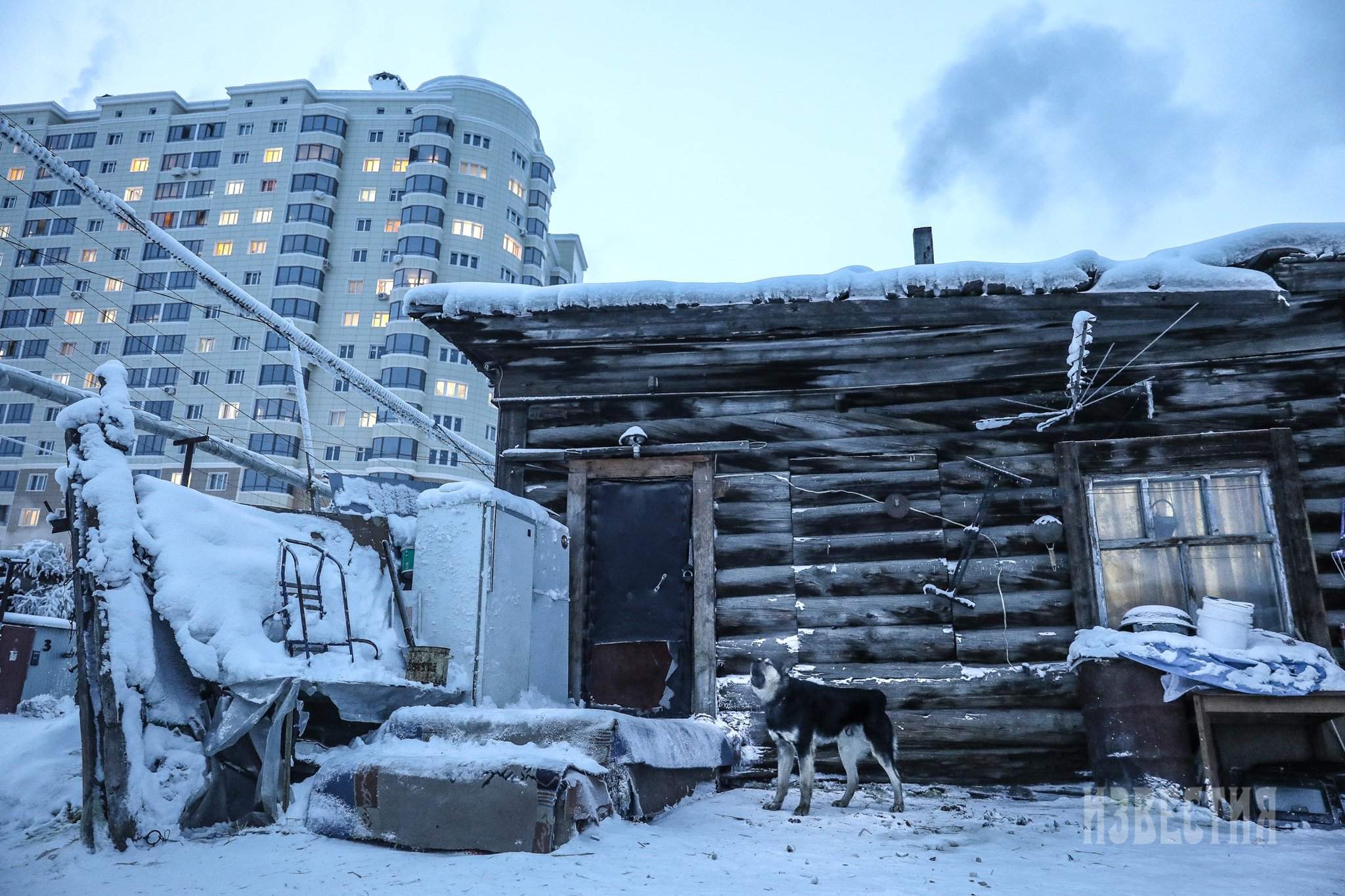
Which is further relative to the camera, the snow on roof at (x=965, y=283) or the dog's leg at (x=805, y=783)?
the snow on roof at (x=965, y=283)

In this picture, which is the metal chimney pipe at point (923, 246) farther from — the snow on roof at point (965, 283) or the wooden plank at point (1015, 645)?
the wooden plank at point (1015, 645)

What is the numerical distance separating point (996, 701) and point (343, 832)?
5021 mm

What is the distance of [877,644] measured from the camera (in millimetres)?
6934

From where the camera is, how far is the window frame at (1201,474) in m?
6.40

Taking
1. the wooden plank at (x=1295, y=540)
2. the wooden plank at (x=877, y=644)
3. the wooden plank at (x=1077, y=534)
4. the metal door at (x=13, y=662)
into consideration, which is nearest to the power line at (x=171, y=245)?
the wooden plank at (x=877, y=644)

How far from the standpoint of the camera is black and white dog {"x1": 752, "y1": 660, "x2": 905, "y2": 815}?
17.5 feet

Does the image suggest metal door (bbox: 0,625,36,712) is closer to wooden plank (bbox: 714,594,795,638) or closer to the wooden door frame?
the wooden door frame

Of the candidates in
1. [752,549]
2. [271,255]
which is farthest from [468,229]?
[752,549]

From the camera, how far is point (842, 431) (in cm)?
742

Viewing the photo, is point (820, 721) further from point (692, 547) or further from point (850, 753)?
point (692, 547)

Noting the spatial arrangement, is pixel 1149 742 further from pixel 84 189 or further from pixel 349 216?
pixel 349 216

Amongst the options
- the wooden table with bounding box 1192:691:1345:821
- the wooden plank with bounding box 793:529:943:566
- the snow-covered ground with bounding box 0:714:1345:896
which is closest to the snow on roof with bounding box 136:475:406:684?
the snow-covered ground with bounding box 0:714:1345:896

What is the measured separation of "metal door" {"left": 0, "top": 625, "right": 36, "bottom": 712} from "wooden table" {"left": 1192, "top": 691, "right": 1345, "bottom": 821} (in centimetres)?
1828

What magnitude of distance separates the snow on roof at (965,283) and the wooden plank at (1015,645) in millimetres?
2830
